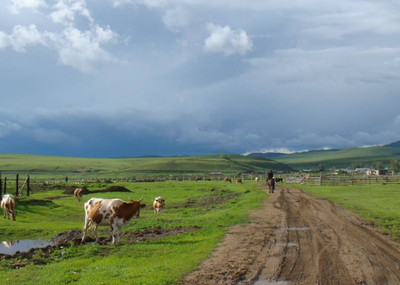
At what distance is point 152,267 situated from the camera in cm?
1327

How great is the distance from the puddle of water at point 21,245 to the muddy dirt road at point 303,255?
8.80 meters

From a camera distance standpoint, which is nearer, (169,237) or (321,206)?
(169,237)

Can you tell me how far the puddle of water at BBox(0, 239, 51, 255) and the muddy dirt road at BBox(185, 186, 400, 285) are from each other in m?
8.80

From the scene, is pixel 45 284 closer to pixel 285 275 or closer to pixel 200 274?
pixel 200 274

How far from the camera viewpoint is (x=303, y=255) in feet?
48.7

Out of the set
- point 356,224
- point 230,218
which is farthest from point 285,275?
point 230,218

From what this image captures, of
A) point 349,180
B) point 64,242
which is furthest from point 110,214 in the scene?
point 349,180

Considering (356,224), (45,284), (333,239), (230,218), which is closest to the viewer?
(45,284)

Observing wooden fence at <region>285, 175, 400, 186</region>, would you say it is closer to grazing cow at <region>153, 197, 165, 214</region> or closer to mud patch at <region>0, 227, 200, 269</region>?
grazing cow at <region>153, 197, 165, 214</region>

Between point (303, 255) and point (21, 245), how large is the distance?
1313 centimetres

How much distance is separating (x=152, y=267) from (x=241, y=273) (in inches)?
109

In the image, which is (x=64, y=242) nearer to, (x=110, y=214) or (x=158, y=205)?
(x=110, y=214)

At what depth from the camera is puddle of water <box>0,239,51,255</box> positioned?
19241 mm

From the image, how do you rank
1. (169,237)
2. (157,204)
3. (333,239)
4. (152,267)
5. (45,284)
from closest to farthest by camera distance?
1. (45,284)
2. (152,267)
3. (333,239)
4. (169,237)
5. (157,204)
